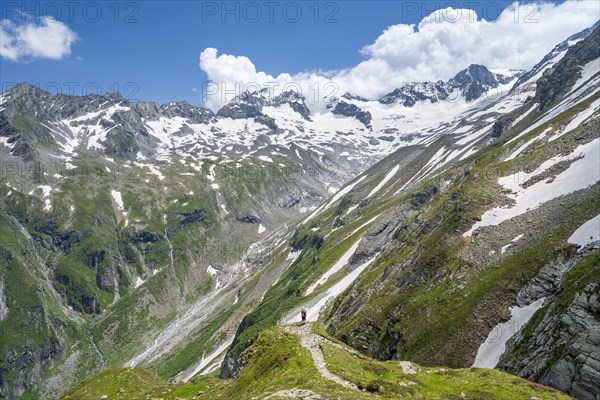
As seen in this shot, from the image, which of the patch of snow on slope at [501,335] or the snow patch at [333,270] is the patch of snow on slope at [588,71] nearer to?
the snow patch at [333,270]

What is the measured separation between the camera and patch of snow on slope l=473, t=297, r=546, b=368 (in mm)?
41094

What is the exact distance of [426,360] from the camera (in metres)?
45.9

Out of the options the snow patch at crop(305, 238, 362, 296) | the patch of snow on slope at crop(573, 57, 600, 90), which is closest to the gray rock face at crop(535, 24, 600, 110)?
the patch of snow on slope at crop(573, 57, 600, 90)

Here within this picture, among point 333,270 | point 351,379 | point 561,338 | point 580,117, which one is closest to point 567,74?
point 580,117

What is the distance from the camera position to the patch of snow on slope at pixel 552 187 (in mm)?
58719

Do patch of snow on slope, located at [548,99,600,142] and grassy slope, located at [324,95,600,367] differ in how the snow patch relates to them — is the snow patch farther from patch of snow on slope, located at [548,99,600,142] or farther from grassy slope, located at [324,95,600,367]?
patch of snow on slope, located at [548,99,600,142]

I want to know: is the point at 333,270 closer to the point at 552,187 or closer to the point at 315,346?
the point at 552,187

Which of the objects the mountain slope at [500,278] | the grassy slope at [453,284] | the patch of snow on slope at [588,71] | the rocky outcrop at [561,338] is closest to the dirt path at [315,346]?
the rocky outcrop at [561,338]

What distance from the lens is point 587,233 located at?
44.8 meters

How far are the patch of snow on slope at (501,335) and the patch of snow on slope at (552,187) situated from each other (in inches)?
729

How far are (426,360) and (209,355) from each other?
478 ft

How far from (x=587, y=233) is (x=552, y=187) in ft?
63.7

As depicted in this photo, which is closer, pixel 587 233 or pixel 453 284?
pixel 587 233

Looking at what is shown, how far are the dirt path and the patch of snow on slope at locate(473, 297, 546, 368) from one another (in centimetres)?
1755
